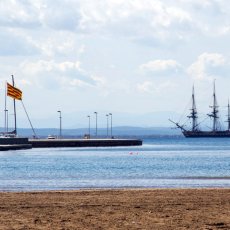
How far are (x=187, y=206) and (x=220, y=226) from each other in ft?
20.9

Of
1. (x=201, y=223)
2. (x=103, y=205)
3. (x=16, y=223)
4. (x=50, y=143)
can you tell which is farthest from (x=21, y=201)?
(x=50, y=143)

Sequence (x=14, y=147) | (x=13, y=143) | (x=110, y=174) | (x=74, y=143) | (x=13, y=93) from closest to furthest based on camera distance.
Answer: (x=110, y=174) < (x=13, y=93) < (x=14, y=147) < (x=13, y=143) < (x=74, y=143)

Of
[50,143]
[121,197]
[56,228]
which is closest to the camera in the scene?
[56,228]

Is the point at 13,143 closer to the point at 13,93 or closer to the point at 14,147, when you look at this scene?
the point at 14,147

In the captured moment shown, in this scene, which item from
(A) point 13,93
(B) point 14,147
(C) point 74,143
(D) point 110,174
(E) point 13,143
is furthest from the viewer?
(C) point 74,143

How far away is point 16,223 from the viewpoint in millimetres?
24688

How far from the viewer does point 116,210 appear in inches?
1130

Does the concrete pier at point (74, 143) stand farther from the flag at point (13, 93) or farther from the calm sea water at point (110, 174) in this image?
the calm sea water at point (110, 174)

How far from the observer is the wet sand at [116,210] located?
24.4 meters

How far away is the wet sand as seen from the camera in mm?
24359

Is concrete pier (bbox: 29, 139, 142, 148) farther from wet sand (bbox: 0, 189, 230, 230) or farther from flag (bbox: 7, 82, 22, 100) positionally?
wet sand (bbox: 0, 189, 230, 230)

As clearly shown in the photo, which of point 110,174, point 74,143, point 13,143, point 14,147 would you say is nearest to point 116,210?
point 110,174

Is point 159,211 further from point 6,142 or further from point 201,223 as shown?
point 6,142

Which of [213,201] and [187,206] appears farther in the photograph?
[213,201]
